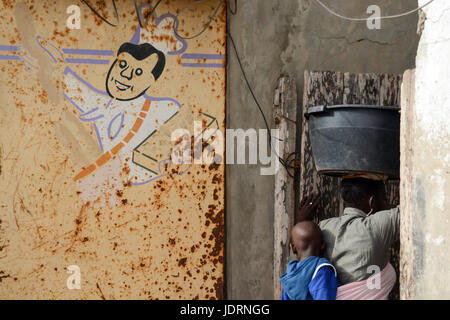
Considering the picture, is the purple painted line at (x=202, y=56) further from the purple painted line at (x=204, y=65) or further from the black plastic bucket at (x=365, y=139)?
the black plastic bucket at (x=365, y=139)

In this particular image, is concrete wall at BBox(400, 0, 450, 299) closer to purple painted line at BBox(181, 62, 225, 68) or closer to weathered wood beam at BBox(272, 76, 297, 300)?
weathered wood beam at BBox(272, 76, 297, 300)

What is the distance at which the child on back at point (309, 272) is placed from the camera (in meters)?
2.75

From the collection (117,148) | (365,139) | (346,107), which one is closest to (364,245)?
(365,139)

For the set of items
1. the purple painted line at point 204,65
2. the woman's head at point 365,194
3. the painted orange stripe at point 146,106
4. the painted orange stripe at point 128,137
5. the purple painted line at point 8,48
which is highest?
the purple painted line at point 8,48

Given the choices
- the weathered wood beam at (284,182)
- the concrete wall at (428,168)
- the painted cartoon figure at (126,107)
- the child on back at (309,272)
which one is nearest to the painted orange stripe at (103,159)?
the painted cartoon figure at (126,107)

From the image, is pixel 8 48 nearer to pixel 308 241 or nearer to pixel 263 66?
pixel 263 66

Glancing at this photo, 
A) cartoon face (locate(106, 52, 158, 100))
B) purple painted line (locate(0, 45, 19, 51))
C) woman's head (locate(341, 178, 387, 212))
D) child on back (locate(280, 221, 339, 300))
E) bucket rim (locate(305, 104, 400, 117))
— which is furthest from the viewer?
cartoon face (locate(106, 52, 158, 100))

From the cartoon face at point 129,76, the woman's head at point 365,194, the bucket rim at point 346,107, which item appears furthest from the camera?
the cartoon face at point 129,76

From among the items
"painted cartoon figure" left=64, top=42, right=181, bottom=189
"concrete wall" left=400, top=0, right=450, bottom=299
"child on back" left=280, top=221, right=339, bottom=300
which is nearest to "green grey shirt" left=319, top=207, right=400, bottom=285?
"child on back" left=280, top=221, right=339, bottom=300

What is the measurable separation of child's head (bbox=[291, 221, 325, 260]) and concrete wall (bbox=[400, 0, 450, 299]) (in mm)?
532

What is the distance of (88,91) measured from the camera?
344 centimetres

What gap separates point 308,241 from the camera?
9.59 feet

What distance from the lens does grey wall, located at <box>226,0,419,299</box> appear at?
3.55 meters

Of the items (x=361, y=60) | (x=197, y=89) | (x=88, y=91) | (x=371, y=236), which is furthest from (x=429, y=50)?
(x=88, y=91)
